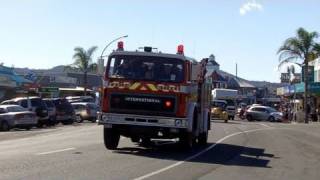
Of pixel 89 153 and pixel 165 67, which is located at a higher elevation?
pixel 165 67

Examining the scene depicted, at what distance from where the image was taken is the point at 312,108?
244 feet

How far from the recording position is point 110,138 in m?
20.4

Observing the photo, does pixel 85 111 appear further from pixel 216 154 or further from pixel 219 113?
pixel 216 154

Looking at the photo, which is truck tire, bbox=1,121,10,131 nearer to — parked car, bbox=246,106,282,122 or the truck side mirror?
the truck side mirror

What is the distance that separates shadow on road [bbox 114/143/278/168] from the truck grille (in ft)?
4.03

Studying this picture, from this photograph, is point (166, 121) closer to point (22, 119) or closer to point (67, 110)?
point (22, 119)

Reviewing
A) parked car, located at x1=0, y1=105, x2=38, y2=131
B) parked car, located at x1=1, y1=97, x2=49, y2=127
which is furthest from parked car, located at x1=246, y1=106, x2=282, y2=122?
parked car, located at x1=0, y1=105, x2=38, y2=131

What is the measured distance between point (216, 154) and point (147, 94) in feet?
10.4

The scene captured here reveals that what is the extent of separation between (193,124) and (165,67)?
2.43 meters

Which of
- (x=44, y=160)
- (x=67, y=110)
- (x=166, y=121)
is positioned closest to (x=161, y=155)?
(x=166, y=121)

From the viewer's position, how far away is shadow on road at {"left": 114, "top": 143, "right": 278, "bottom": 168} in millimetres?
18284

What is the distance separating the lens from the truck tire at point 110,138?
2008 cm

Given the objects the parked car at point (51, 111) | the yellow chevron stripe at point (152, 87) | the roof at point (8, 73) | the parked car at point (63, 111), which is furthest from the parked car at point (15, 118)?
the roof at point (8, 73)

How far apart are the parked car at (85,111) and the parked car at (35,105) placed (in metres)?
8.40
